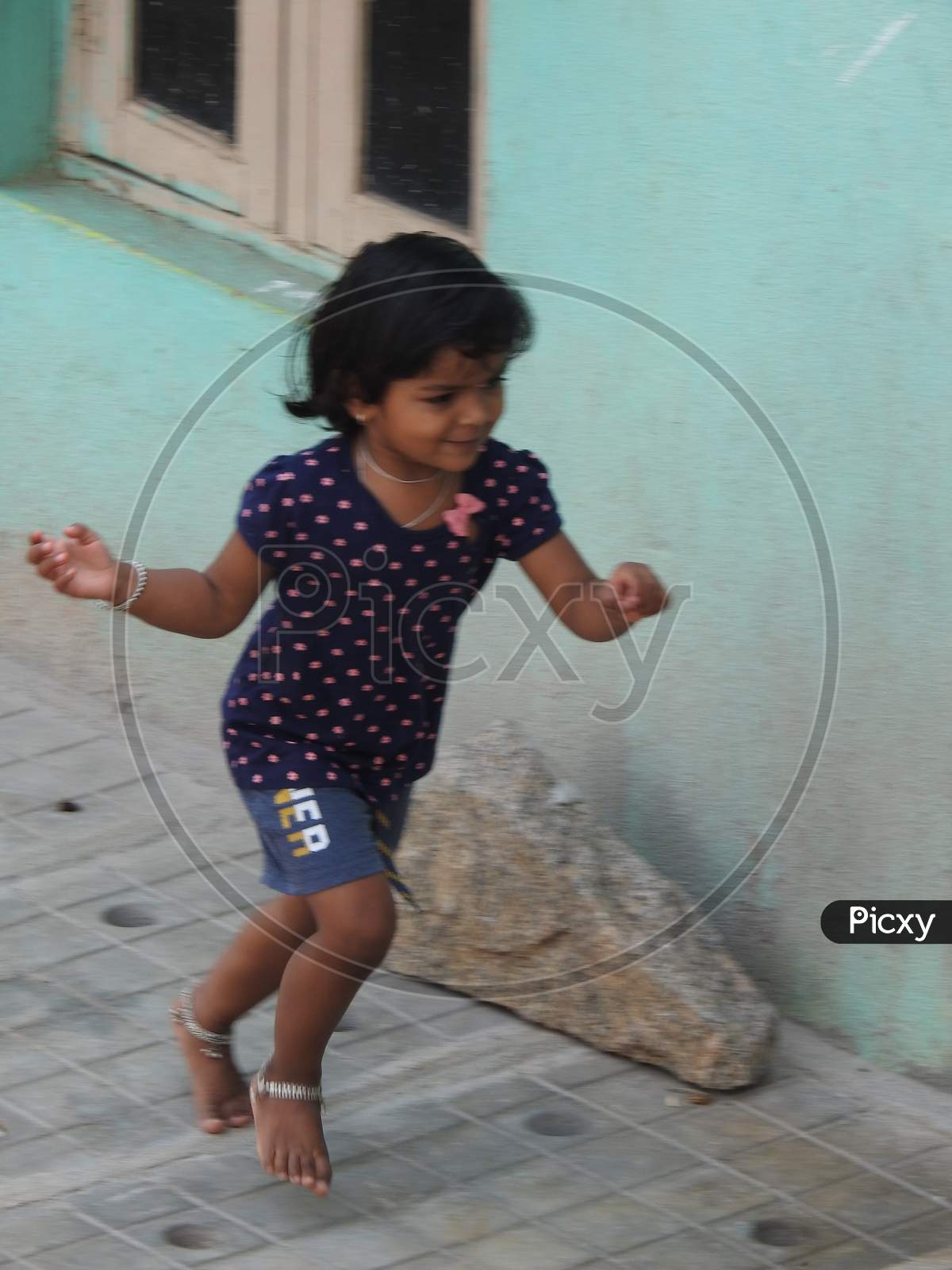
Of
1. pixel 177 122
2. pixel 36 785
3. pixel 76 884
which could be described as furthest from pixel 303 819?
pixel 177 122

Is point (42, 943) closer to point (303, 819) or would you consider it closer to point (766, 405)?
point (303, 819)

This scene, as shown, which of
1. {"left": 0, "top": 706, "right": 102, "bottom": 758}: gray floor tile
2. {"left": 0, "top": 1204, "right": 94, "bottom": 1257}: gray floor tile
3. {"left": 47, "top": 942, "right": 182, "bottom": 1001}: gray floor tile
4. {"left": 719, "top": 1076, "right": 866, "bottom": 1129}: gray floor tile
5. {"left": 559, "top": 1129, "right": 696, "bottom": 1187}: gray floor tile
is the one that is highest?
{"left": 0, "top": 706, "right": 102, "bottom": 758}: gray floor tile

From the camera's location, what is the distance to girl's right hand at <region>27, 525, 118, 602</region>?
7.62ft

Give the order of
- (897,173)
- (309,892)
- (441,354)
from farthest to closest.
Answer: (897,173)
(309,892)
(441,354)

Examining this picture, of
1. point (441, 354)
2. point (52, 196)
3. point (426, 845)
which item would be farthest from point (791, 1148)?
point (52, 196)

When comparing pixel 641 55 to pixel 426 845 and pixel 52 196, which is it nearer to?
pixel 426 845

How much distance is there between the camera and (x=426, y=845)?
3.10 meters

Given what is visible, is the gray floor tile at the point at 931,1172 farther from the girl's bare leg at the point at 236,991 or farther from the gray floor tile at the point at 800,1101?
the girl's bare leg at the point at 236,991

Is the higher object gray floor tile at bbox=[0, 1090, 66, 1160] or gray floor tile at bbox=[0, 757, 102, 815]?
gray floor tile at bbox=[0, 757, 102, 815]

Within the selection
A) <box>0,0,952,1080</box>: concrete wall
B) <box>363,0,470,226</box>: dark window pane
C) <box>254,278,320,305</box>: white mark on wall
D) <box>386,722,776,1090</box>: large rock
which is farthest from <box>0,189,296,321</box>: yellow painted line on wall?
<box>386,722,776,1090</box>: large rock

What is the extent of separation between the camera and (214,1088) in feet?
9.01

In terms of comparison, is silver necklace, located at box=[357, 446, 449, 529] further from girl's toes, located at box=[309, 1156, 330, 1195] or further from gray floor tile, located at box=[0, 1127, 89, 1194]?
gray floor tile, located at box=[0, 1127, 89, 1194]

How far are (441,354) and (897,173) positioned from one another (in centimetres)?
81

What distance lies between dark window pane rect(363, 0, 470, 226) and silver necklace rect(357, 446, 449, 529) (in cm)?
131
